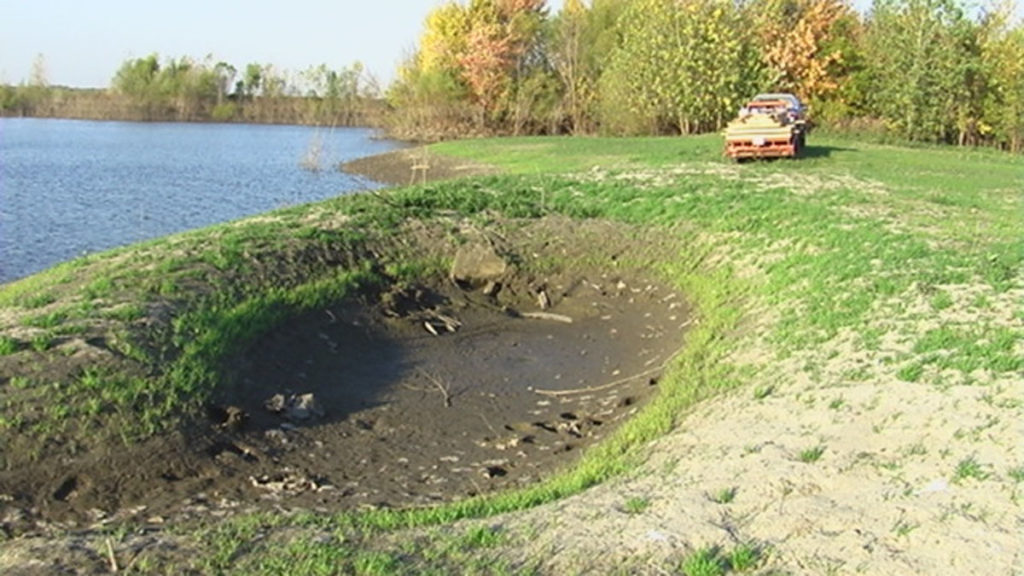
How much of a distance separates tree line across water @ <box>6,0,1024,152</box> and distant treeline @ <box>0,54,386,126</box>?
23401 mm

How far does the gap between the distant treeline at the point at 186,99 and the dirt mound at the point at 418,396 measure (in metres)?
71.7

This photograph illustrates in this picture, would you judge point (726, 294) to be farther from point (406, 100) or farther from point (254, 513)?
point (406, 100)

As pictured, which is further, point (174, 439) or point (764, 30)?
point (764, 30)

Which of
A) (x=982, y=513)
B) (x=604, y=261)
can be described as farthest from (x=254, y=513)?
(x=604, y=261)

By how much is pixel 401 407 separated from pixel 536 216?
7.28 metres

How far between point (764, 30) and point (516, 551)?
155 ft

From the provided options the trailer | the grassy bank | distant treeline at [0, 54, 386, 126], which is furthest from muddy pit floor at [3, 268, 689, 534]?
distant treeline at [0, 54, 386, 126]

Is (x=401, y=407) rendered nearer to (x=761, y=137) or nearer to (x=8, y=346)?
(x=8, y=346)

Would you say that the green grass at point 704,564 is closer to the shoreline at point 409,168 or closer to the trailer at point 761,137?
the trailer at point 761,137

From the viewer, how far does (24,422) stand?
809 cm

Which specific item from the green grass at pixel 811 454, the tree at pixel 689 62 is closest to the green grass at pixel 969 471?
the green grass at pixel 811 454

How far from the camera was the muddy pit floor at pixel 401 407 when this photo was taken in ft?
25.6

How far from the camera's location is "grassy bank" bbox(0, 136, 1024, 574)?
6.52m

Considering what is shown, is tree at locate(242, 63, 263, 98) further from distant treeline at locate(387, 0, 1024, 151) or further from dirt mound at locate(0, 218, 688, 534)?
dirt mound at locate(0, 218, 688, 534)
